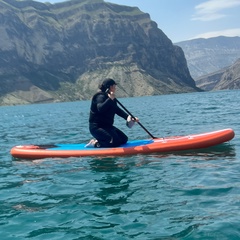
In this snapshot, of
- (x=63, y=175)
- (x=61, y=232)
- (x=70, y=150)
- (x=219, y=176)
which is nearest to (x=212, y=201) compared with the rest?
(x=219, y=176)

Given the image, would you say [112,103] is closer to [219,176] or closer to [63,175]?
[63,175]

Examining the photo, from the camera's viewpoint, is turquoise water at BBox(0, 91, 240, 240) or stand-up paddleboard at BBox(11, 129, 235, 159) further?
stand-up paddleboard at BBox(11, 129, 235, 159)

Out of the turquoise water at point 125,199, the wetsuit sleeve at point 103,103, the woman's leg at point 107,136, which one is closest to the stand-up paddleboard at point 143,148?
the woman's leg at point 107,136

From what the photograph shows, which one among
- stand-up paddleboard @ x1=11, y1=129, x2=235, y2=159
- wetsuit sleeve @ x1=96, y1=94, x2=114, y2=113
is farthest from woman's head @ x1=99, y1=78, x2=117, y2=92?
stand-up paddleboard @ x1=11, y1=129, x2=235, y2=159

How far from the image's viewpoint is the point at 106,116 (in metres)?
14.3

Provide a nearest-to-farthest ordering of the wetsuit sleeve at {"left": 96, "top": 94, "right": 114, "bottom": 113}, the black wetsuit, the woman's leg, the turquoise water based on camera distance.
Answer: the turquoise water < the wetsuit sleeve at {"left": 96, "top": 94, "right": 114, "bottom": 113} < the black wetsuit < the woman's leg

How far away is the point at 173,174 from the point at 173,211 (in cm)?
324

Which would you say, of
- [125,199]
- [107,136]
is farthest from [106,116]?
[125,199]

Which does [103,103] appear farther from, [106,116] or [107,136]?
[107,136]

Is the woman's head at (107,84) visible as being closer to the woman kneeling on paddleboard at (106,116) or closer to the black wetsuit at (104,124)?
the woman kneeling on paddleboard at (106,116)

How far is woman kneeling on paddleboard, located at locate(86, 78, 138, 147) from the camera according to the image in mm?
13625

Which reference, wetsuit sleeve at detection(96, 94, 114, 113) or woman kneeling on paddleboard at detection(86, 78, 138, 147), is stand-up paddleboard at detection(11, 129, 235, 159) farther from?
wetsuit sleeve at detection(96, 94, 114, 113)

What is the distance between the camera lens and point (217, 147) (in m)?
14.5

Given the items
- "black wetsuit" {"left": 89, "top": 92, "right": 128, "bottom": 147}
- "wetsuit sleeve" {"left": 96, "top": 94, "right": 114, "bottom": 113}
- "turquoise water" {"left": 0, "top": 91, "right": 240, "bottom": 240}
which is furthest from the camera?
"black wetsuit" {"left": 89, "top": 92, "right": 128, "bottom": 147}
